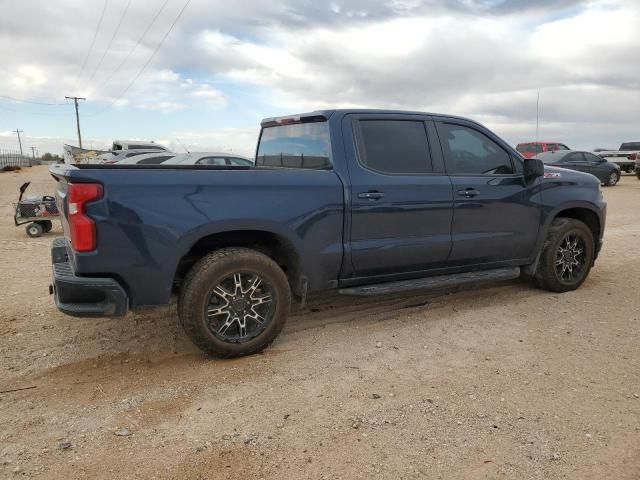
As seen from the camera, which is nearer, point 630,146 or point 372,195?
point 372,195

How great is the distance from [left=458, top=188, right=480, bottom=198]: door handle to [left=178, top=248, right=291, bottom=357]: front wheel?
188cm

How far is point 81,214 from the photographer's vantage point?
3.33m

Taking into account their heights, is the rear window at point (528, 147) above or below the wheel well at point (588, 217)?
above

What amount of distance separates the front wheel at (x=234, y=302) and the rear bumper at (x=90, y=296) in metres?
0.44

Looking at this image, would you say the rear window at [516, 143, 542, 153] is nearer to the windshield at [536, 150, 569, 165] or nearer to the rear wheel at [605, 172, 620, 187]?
the windshield at [536, 150, 569, 165]

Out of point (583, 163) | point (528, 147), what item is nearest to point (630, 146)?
point (528, 147)

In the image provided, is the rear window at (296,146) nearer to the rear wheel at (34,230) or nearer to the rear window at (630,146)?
the rear wheel at (34,230)

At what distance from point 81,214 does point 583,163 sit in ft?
69.2

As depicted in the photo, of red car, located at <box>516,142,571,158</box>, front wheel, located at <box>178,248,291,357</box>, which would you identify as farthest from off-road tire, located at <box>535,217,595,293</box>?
red car, located at <box>516,142,571,158</box>

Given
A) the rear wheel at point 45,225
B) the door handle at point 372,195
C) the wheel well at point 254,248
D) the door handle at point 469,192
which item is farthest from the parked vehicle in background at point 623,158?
the wheel well at point 254,248

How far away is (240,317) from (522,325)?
8.37 ft

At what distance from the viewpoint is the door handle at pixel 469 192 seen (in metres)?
4.71

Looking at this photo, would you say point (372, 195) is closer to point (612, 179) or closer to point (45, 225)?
point (45, 225)

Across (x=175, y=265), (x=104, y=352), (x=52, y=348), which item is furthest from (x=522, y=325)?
(x=52, y=348)
